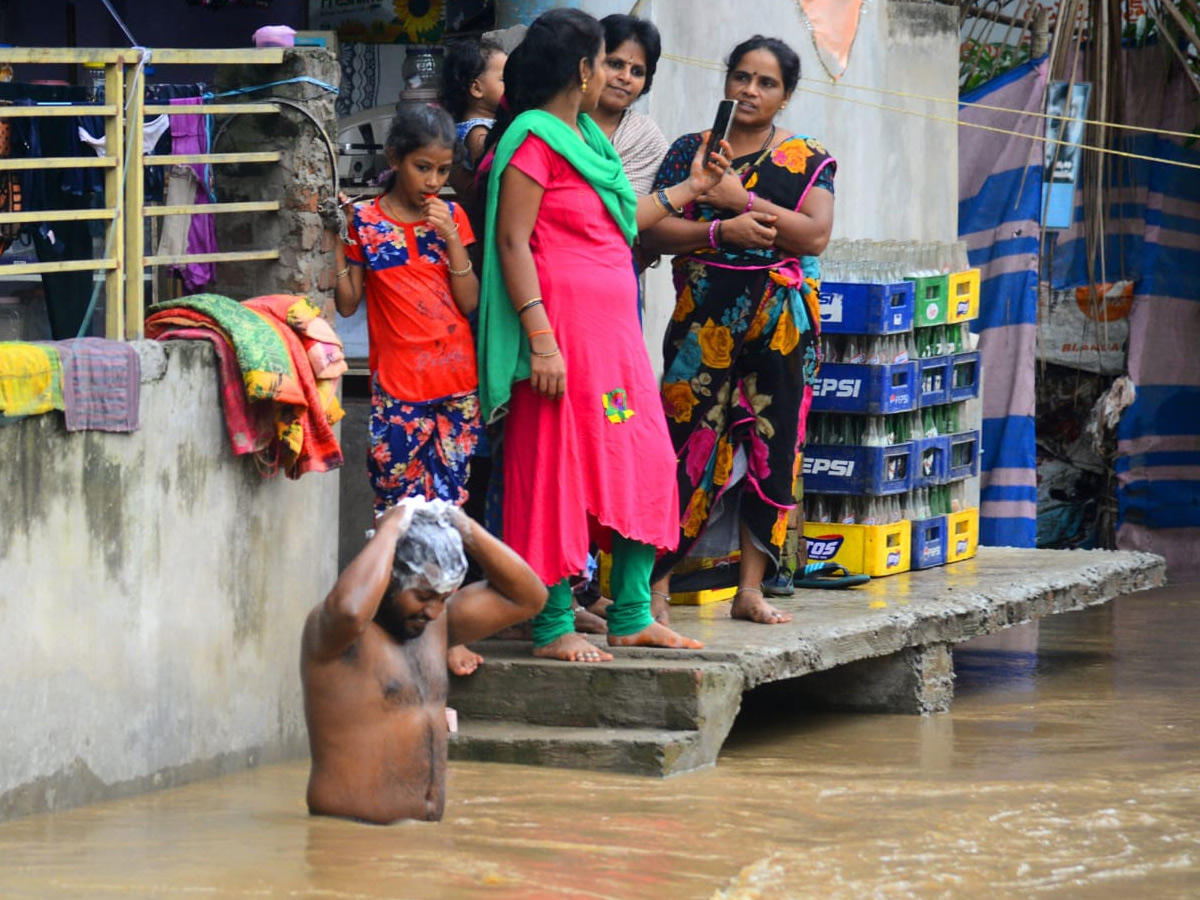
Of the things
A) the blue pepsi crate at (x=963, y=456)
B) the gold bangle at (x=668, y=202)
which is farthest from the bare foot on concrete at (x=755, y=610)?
the blue pepsi crate at (x=963, y=456)

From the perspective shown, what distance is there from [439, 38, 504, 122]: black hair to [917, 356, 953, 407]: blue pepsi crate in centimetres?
222

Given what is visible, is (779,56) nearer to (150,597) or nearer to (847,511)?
(847,511)

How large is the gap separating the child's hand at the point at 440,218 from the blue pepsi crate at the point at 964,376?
2.77 m

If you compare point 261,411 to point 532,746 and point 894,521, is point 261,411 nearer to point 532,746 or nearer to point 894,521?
point 532,746

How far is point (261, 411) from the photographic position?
236 inches

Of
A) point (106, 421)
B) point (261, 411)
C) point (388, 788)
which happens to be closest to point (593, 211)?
point (261, 411)

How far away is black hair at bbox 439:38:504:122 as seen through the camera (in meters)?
6.62

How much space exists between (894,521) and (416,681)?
335 cm

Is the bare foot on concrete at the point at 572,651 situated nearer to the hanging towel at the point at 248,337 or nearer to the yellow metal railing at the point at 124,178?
the hanging towel at the point at 248,337

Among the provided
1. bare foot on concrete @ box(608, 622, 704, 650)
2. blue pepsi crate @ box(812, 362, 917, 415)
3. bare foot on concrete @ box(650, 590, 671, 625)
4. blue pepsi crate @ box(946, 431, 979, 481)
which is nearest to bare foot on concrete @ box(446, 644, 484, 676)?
bare foot on concrete @ box(608, 622, 704, 650)

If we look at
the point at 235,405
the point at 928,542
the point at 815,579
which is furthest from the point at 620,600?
the point at 928,542

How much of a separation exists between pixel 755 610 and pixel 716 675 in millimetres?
805

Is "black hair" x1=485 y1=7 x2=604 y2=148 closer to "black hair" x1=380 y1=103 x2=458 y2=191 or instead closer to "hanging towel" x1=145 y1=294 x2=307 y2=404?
"black hair" x1=380 y1=103 x2=458 y2=191

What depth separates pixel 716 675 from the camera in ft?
19.7
